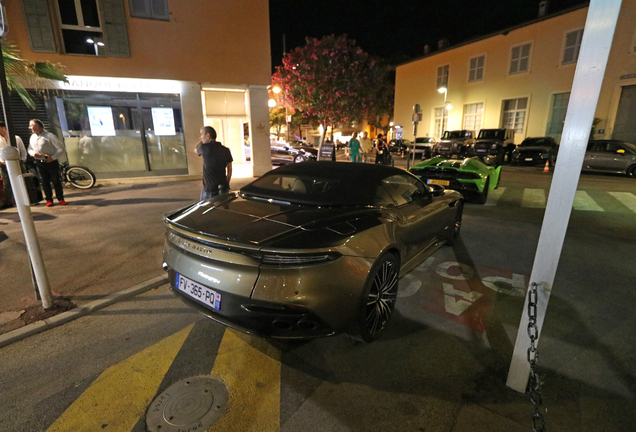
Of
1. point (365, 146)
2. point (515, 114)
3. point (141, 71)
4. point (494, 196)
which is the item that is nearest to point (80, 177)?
point (141, 71)

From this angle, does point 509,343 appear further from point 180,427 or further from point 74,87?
point 74,87

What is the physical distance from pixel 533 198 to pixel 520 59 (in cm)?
1759

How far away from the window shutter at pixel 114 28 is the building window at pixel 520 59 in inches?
896

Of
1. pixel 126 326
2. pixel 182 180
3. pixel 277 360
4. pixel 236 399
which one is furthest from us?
pixel 182 180

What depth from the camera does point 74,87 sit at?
33.6 feet

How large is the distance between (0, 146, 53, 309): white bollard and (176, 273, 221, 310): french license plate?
1.63 meters

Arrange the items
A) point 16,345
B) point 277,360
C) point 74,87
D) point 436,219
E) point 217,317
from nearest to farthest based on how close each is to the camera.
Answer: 1. point 217,317
2. point 277,360
3. point 16,345
4. point 436,219
5. point 74,87

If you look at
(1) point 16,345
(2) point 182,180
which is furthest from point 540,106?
(1) point 16,345

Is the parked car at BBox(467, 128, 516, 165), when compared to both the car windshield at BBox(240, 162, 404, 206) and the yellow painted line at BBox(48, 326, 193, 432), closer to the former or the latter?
the car windshield at BBox(240, 162, 404, 206)

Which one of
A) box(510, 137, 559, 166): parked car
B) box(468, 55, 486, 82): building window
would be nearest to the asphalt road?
box(510, 137, 559, 166): parked car

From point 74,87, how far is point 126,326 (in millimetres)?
10419

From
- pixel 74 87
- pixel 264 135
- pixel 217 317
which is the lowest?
pixel 217 317

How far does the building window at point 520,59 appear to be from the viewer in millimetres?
21281

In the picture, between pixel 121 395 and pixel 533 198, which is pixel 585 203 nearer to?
pixel 533 198
